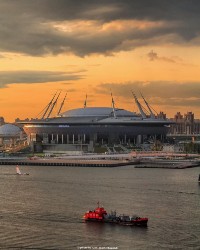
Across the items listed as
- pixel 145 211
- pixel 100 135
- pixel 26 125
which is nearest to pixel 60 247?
pixel 145 211

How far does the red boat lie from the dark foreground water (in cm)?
38

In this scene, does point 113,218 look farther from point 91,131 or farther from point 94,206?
point 91,131

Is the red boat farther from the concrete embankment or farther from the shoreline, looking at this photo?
the concrete embankment

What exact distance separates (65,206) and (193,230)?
919cm

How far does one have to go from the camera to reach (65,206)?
38000 millimetres

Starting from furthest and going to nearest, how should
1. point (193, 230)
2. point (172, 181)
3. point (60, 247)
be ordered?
point (172, 181) < point (193, 230) < point (60, 247)

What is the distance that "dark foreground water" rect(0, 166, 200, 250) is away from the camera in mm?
28906

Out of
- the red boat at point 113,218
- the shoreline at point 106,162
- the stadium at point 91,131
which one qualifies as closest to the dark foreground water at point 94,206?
the red boat at point 113,218

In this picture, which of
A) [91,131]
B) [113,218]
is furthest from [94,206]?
[91,131]

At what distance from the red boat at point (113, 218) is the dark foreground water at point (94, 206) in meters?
0.38

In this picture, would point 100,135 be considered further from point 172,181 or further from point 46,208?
point 46,208

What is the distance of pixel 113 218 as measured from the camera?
33344mm

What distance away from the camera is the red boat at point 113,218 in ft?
106

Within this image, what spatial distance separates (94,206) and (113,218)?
199 inches
